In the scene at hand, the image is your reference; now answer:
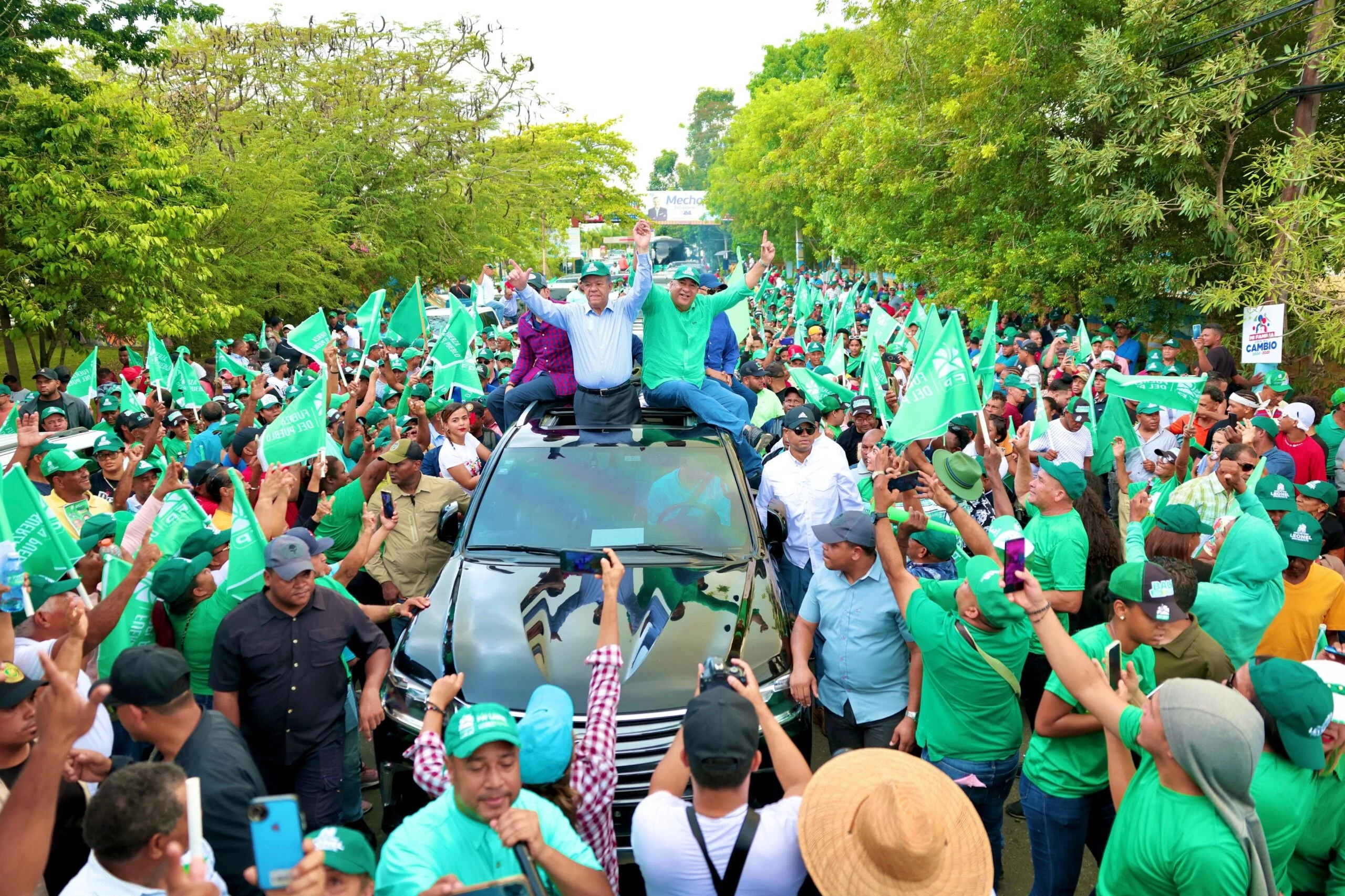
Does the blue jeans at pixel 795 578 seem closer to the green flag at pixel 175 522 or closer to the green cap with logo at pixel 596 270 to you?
the green cap with logo at pixel 596 270

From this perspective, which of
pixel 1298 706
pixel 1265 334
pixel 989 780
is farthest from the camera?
pixel 1265 334

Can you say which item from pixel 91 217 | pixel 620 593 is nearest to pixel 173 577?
pixel 620 593

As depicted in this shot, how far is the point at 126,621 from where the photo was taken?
453 cm

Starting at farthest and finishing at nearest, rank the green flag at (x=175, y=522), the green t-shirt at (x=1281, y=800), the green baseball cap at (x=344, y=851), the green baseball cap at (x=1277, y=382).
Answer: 1. the green baseball cap at (x=1277, y=382)
2. the green flag at (x=175, y=522)
3. the green t-shirt at (x=1281, y=800)
4. the green baseball cap at (x=344, y=851)

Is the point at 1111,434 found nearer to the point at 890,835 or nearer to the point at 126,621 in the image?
the point at 890,835

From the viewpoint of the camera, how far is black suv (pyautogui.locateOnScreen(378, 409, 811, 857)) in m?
4.45

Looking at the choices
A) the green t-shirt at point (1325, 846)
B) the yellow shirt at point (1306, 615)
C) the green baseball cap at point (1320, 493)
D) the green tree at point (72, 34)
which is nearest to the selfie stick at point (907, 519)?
the yellow shirt at point (1306, 615)

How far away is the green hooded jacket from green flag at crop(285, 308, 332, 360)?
27.0 ft

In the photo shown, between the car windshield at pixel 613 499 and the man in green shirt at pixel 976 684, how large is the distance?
1.50m

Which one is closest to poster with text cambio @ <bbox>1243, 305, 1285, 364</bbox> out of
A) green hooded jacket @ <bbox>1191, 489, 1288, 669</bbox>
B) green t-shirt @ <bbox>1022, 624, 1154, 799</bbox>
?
green hooded jacket @ <bbox>1191, 489, 1288, 669</bbox>

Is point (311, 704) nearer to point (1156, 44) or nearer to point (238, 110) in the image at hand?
point (1156, 44)

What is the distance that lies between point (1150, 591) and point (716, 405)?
3628 millimetres

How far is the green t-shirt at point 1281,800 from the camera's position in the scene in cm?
291

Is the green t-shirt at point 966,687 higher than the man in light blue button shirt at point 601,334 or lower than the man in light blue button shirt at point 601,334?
lower
